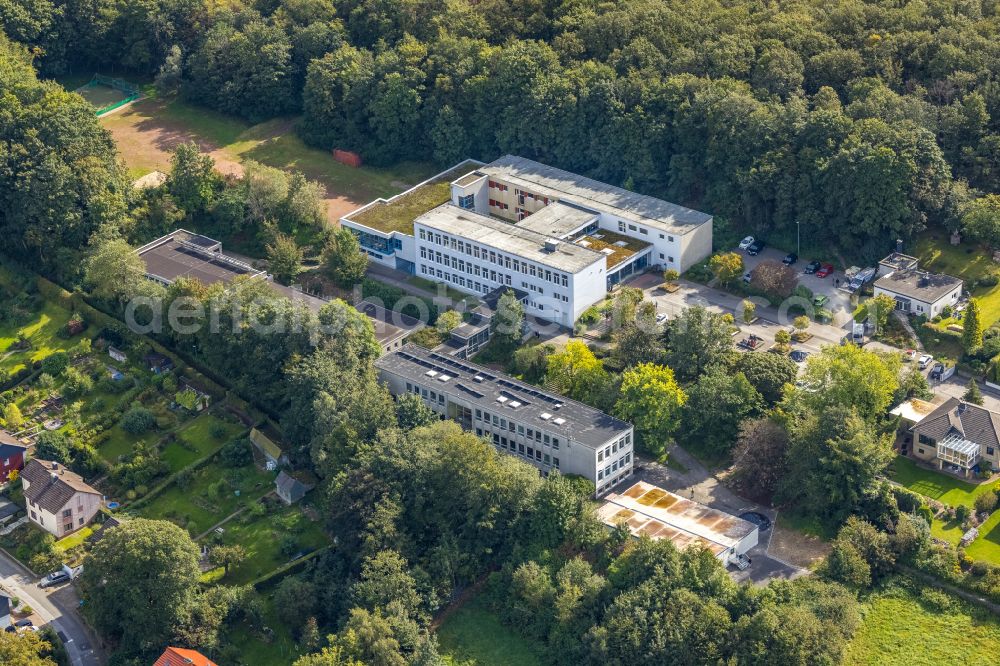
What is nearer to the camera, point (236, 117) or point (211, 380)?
point (211, 380)

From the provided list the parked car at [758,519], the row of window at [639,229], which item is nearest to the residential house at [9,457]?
the row of window at [639,229]

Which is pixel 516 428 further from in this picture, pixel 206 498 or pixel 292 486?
pixel 206 498

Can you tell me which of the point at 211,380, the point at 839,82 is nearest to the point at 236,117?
the point at 211,380

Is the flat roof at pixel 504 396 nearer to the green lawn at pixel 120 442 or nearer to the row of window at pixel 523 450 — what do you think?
the row of window at pixel 523 450

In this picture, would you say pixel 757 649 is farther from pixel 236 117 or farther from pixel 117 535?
pixel 236 117

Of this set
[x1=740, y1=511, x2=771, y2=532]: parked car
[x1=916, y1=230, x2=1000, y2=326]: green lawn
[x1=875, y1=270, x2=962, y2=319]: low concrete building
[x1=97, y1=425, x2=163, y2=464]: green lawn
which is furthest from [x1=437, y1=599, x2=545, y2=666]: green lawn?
[x1=916, y1=230, x2=1000, y2=326]: green lawn

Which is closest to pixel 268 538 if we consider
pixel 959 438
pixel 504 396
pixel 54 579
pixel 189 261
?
pixel 54 579

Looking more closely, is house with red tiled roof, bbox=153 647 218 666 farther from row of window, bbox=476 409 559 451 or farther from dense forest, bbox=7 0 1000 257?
dense forest, bbox=7 0 1000 257
